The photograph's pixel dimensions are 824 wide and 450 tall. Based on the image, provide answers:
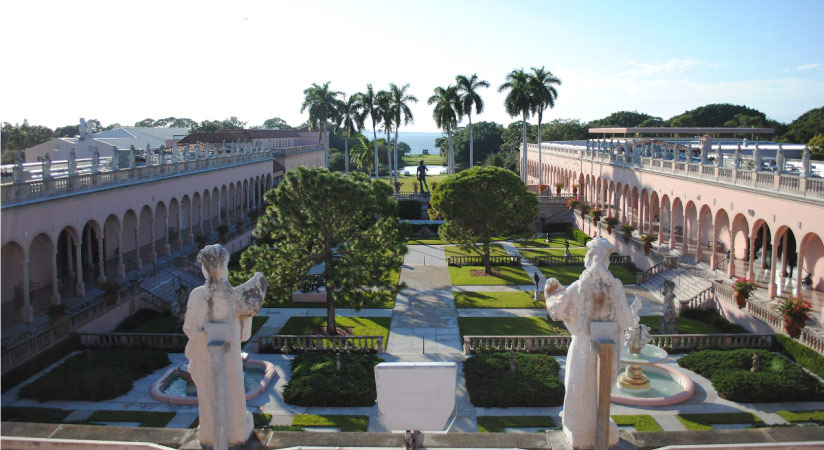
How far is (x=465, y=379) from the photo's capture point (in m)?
19.7

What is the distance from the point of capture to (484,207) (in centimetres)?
3656

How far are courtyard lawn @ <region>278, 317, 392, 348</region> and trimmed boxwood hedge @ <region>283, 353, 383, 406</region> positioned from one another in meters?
4.53

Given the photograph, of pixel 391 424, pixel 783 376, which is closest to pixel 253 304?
pixel 391 424

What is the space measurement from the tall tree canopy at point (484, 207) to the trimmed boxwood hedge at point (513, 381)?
52.3 feet

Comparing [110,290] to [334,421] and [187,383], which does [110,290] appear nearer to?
[187,383]

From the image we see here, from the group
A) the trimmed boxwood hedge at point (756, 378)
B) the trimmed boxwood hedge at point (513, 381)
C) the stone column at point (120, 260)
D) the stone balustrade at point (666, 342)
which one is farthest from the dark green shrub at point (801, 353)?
the stone column at point (120, 260)

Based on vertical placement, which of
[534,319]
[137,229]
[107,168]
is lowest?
[534,319]

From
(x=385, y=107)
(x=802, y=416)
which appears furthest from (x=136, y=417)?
(x=385, y=107)

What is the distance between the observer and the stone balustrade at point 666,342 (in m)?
22.5

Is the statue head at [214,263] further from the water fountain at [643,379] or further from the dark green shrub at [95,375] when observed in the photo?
the water fountain at [643,379]

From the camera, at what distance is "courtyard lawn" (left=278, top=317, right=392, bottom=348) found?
84.7ft

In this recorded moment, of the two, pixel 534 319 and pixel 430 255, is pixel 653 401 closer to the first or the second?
pixel 534 319

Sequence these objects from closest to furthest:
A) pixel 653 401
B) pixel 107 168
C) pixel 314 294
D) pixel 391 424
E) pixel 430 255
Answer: pixel 391 424 < pixel 653 401 < pixel 314 294 < pixel 107 168 < pixel 430 255

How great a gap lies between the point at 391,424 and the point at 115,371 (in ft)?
50.5
